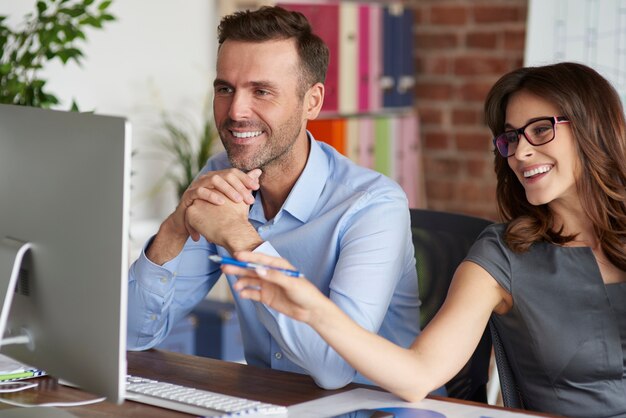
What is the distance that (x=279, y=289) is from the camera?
1.54m

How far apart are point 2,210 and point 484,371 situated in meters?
1.08

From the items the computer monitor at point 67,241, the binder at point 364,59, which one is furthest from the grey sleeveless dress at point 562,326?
the binder at point 364,59

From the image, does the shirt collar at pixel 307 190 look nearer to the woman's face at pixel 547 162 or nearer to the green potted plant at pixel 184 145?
the woman's face at pixel 547 162

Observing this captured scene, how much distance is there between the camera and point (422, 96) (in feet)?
15.5

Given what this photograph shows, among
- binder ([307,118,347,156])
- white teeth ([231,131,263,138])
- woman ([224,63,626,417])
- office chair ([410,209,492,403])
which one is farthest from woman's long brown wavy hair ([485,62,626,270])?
binder ([307,118,347,156])

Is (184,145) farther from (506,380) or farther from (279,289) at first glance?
(279,289)

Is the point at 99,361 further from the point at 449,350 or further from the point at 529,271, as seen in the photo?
the point at 529,271

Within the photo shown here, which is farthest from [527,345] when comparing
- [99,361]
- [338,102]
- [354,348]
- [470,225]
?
[338,102]

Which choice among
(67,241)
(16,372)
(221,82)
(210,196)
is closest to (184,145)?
(221,82)

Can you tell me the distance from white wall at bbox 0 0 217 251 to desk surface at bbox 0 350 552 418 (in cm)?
208

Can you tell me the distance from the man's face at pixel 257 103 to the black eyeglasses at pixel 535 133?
0.46 meters

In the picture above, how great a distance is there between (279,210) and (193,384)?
0.49 meters

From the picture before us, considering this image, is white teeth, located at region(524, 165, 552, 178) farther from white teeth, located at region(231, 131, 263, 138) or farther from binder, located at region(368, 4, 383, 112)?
binder, located at region(368, 4, 383, 112)

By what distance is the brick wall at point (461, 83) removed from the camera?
14.4ft
